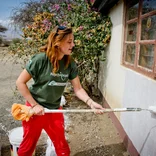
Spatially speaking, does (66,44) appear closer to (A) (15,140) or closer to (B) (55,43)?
(B) (55,43)

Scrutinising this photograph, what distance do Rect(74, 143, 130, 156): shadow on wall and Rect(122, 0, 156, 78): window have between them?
1.24 meters

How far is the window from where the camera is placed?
2535mm

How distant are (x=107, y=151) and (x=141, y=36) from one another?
1.74 metres

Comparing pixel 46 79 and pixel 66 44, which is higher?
pixel 66 44

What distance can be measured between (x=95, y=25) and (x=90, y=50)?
2.05ft

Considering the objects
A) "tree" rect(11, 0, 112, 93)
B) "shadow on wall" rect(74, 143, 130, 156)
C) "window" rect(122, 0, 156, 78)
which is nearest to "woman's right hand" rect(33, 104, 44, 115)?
"window" rect(122, 0, 156, 78)

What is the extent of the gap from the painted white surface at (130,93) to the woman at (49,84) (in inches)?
24.3

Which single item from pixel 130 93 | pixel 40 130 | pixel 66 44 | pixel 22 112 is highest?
pixel 66 44

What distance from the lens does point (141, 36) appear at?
2.92m

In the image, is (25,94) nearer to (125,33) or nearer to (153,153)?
(153,153)

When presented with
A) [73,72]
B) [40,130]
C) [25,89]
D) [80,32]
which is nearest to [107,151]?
[40,130]

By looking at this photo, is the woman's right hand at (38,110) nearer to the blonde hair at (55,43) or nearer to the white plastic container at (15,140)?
the blonde hair at (55,43)

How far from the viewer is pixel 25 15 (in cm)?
948

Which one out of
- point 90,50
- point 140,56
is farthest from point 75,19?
point 140,56
